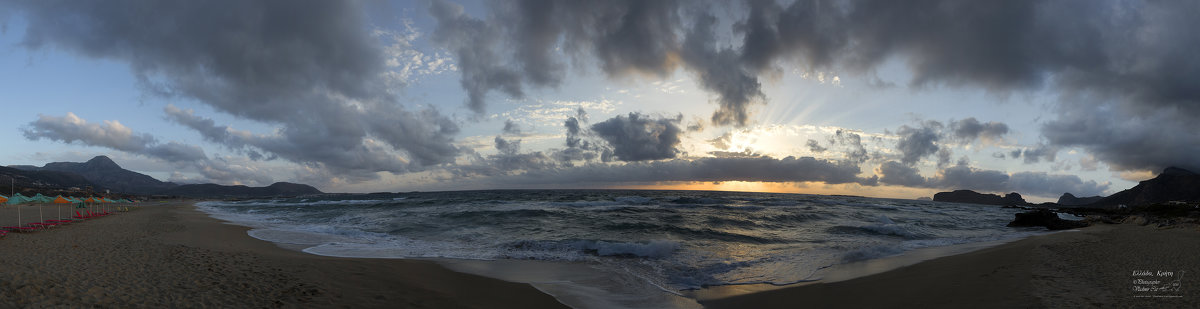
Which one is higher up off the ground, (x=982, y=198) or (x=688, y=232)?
(x=688, y=232)

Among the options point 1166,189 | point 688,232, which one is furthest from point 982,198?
point 688,232

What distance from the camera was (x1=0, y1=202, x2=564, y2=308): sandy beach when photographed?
6750 millimetres

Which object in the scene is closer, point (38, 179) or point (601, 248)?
point (601, 248)

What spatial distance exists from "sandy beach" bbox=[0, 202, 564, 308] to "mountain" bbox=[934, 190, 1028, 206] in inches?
6487

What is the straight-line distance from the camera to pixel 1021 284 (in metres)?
8.22

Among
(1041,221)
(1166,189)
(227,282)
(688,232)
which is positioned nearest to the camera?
(227,282)

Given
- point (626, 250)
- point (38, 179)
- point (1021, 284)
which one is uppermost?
point (38, 179)

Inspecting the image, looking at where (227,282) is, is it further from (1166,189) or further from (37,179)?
(37,179)

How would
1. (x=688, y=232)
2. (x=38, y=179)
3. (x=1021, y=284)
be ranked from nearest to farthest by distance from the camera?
(x=1021, y=284), (x=688, y=232), (x=38, y=179)

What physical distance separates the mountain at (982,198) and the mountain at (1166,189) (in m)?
22.6

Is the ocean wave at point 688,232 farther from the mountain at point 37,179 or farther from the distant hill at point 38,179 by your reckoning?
the distant hill at point 38,179

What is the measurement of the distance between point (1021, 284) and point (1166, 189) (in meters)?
154

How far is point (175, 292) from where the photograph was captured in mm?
7156

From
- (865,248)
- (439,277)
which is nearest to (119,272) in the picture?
(439,277)
